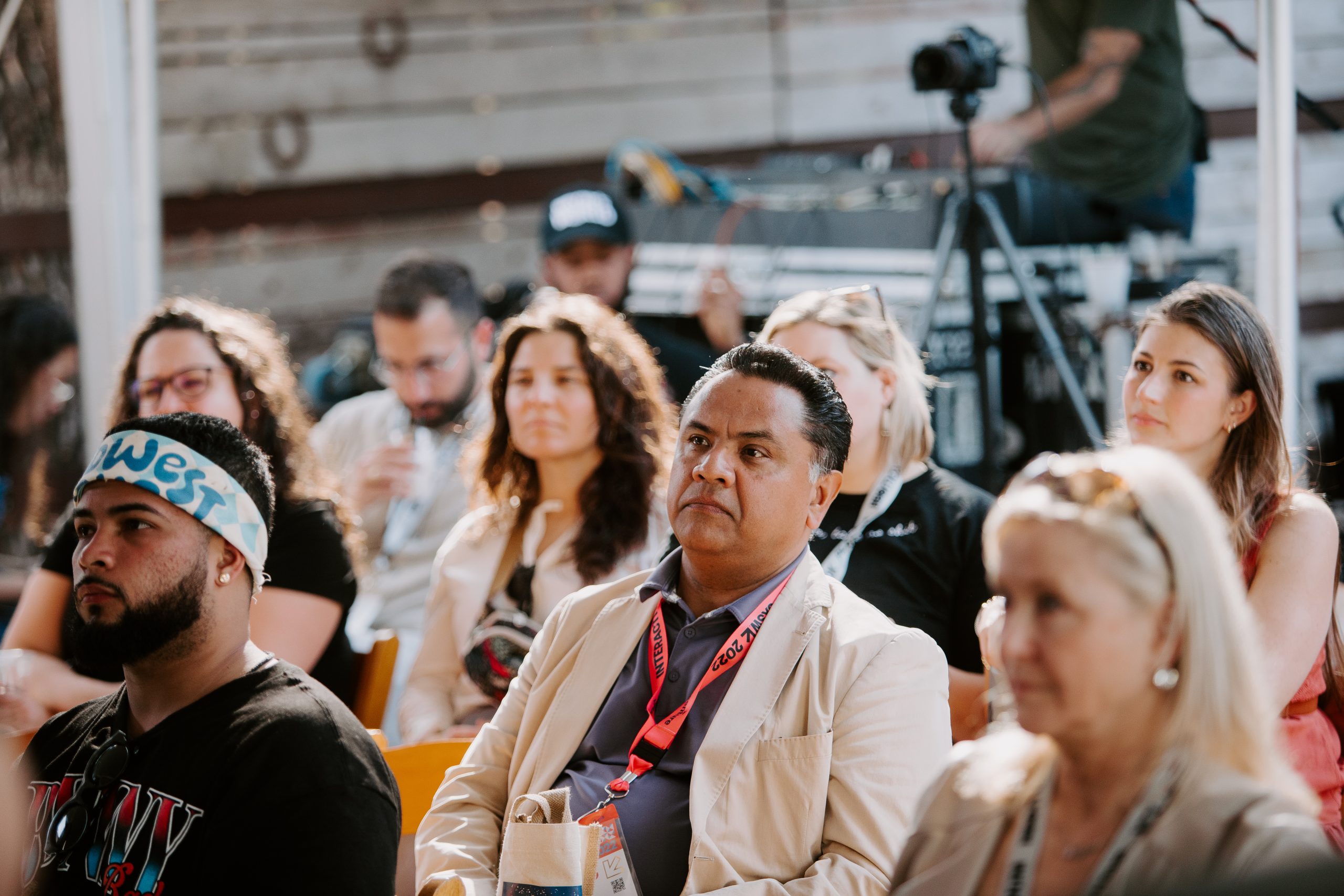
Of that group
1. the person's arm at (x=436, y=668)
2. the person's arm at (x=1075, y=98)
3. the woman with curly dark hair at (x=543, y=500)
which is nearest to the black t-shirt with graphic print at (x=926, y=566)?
the woman with curly dark hair at (x=543, y=500)

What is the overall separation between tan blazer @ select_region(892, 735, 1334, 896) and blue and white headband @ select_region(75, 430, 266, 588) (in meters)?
0.99

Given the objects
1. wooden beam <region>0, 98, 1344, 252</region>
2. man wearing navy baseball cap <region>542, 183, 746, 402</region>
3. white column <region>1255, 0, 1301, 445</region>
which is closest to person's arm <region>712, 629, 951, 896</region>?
white column <region>1255, 0, 1301, 445</region>

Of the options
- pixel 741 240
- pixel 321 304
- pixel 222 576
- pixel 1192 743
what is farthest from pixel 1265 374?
pixel 321 304

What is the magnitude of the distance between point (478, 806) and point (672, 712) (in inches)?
13.8

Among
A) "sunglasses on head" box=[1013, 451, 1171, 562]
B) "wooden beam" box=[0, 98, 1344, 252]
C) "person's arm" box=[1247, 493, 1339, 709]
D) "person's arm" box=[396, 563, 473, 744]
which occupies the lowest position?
"person's arm" box=[396, 563, 473, 744]

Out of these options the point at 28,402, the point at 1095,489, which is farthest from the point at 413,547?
the point at 1095,489

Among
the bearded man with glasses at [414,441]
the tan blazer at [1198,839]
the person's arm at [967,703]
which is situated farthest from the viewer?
the bearded man with glasses at [414,441]

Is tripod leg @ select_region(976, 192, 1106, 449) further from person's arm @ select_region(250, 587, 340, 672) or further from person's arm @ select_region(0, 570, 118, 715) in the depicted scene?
person's arm @ select_region(0, 570, 118, 715)

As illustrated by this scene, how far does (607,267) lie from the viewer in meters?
3.88

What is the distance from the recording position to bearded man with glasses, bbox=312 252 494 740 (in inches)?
133

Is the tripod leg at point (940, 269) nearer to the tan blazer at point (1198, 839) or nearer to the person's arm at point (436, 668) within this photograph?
the person's arm at point (436, 668)

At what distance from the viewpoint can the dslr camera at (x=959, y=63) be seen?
310 centimetres

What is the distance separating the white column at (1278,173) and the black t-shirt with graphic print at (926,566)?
→ 1032 millimetres

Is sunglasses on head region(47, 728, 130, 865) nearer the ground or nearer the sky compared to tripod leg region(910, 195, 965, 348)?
nearer the ground
